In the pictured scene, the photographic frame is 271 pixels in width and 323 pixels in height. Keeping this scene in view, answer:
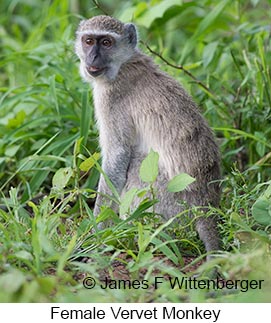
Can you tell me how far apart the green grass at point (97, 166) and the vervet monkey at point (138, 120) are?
265mm

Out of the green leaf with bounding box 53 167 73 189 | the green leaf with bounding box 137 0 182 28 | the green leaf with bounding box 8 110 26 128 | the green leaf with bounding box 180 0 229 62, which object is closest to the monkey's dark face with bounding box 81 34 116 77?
the green leaf with bounding box 53 167 73 189

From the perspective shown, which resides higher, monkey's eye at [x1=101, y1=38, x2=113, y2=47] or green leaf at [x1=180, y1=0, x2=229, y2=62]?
monkey's eye at [x1=101, y1=38, x2=113, y2=47]

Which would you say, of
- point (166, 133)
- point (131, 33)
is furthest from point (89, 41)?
point (166, 133)

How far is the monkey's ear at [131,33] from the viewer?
24.0ft

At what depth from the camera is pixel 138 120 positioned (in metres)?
7.02

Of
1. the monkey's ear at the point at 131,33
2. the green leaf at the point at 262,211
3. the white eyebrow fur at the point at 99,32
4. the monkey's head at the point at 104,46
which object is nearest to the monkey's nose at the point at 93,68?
the monkey's head at the point at 104,46

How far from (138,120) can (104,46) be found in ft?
2.40

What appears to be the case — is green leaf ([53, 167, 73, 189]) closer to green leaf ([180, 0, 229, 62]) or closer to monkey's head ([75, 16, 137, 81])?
monkey's head ([75, 16, 137, 81])

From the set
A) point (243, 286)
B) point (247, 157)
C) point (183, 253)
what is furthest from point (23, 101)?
point (243, 286)

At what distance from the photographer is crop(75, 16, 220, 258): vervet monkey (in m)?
6.71

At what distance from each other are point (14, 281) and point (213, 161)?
8.40 ft

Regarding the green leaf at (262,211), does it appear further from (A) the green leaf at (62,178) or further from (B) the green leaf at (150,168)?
(A) the green leaf at (62,178)

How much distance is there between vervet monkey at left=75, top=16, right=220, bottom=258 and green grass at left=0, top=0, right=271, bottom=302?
10.5 inches
